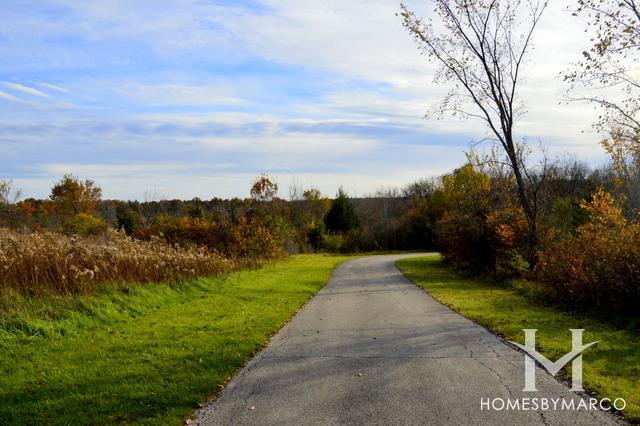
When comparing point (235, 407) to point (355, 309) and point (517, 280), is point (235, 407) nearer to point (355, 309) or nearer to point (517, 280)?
point (355, 309)

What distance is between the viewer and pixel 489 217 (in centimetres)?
2244

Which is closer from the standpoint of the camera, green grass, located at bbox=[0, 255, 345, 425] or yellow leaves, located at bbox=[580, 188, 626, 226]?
green grass, located at bbox=[0, 255, 345, 425]

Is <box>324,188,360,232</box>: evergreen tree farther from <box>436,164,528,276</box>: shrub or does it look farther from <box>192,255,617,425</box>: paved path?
<box>192,255,617,425</box>: paved path

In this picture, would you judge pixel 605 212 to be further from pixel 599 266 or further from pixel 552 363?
pixel 552 363

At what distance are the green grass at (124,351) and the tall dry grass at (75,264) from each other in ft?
1.92

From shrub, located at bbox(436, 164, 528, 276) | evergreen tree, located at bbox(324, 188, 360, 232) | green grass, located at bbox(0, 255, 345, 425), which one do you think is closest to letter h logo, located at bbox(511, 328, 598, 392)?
green grass, located at bbox(0, 255, 345, 425)

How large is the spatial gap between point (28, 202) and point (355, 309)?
2730 inches

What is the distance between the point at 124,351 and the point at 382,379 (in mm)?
4093

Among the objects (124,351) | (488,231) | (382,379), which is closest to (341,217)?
(488,231)

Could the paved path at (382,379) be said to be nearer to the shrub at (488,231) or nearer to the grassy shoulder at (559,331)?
the grassy shoulder at (559,331)

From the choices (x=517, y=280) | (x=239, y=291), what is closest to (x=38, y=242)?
(x=239, y=291)

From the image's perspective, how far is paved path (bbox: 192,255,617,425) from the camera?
5586 mm

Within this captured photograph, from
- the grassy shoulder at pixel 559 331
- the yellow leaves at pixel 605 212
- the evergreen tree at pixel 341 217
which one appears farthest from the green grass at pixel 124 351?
the evergreen tree at pixel 341 217

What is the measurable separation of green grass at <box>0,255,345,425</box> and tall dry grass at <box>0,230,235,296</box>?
0.58 metres
